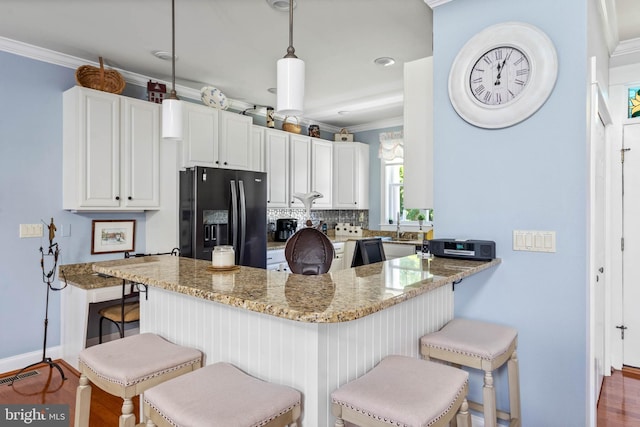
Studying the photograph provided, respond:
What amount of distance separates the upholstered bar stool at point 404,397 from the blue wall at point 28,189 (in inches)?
118

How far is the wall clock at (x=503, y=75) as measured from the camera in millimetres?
1948

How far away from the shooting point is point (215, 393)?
116 centimetres

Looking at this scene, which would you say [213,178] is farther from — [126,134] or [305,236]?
[305,236]

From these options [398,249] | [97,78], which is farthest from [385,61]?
[97,78]

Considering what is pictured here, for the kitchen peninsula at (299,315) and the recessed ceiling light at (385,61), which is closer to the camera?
the kitchen peninsula at (299,315)

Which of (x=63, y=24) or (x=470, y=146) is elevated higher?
(x=63, y=24)

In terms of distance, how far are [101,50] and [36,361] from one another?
2552 millimetres

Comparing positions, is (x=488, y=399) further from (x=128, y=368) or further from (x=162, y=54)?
(x=162, y=54)

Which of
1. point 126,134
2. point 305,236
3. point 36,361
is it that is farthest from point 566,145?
point 36,361

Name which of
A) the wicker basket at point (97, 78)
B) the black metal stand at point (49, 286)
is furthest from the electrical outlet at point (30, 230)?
the wicker basket at point (97, 78)

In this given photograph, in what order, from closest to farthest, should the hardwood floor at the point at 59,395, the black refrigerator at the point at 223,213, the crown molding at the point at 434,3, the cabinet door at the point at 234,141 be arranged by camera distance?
the crown molding at the point at 434,3
the hardwood floor at the point at 59,395
the black refrigerator at the point at 223,213
the cabinet door at the point at 234,141

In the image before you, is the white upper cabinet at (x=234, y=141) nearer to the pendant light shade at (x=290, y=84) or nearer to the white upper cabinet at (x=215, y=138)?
the white upper cabinet at (x=215, y=138)

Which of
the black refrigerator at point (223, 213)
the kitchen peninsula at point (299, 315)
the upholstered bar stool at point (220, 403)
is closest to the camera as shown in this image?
the upholstered bar stool at point (220, 403)

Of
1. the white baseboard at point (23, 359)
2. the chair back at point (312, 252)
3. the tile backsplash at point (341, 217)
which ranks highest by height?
the tile backsplash at point (341, 217)
